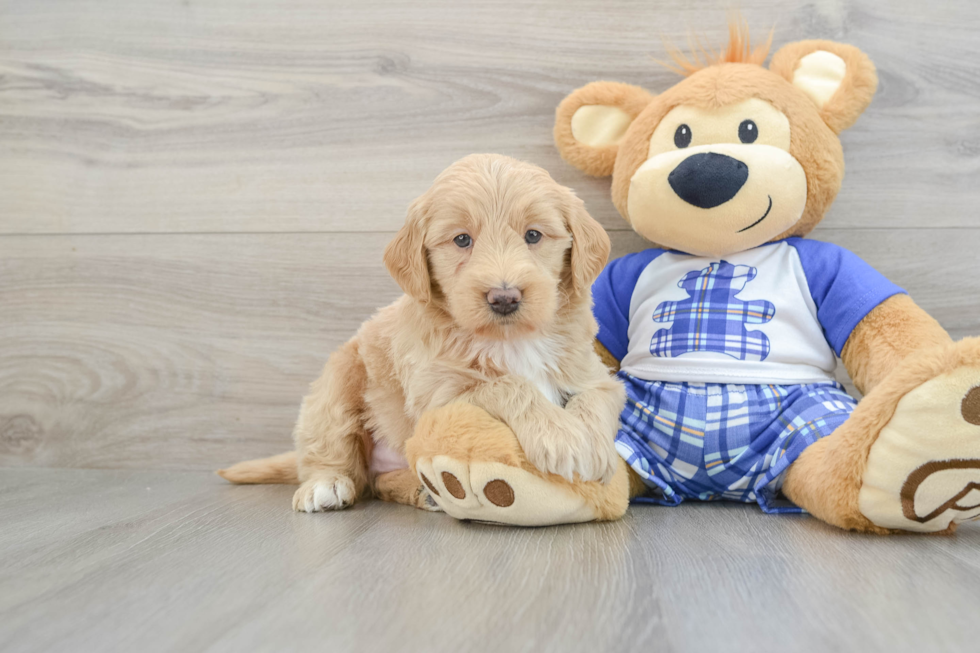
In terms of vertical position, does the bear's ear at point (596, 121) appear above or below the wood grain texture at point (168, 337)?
above

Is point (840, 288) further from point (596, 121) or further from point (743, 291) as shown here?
point (596, 121)

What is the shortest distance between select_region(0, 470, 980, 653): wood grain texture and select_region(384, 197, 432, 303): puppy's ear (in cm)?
48

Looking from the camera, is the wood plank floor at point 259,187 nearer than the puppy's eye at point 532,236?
No

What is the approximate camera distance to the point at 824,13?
1.81 metres

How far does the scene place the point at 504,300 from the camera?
1.23 metres

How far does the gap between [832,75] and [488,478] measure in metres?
1.27

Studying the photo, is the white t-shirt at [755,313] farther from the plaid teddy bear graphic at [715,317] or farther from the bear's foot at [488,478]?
the bear's foot at [488,478]

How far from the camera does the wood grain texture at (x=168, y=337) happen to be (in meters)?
2.01

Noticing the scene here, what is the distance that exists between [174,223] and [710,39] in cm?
163

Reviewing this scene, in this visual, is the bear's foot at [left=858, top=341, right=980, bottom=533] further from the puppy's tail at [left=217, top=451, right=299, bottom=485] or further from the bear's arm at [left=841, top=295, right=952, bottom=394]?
the puppy's tail at [left=217, top=451, right=299, bottom=485]

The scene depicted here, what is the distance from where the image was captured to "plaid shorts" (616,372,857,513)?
1425mm

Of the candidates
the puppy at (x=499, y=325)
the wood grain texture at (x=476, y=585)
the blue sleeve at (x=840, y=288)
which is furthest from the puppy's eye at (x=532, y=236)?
the blue sleeve at (x=840, y=288)

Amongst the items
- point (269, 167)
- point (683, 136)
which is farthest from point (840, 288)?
point (269, 167)

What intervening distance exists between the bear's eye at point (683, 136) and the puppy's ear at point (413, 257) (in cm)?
64
